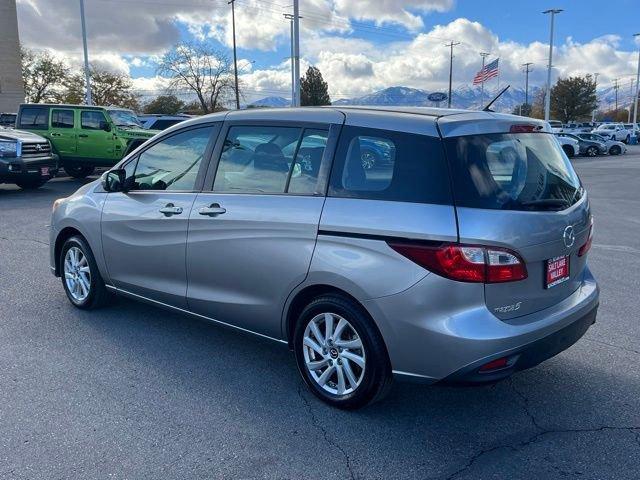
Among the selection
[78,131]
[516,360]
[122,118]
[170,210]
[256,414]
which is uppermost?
[122,118]

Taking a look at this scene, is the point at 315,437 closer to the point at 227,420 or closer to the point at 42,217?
the point at 227,420

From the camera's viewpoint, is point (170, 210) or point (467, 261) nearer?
point (467, 261)

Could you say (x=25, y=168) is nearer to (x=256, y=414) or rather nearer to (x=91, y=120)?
(x=91, y=120)

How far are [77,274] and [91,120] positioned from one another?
470 inches

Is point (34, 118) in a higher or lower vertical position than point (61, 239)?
higher

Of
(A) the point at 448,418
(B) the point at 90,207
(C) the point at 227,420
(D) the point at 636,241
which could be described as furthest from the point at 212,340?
(D) the point at 636,241

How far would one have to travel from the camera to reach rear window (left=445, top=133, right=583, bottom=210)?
3109 mm

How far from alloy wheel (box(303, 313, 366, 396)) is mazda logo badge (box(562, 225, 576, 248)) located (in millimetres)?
1306

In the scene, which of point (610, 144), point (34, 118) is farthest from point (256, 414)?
point (610, 144)

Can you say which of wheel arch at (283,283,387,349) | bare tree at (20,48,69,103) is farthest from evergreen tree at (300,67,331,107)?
wheel arch at (283,283,387,349)

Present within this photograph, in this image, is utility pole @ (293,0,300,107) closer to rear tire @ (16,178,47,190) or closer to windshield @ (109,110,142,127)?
windshield @ (109,110,142,127)

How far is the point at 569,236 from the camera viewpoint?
134 inches

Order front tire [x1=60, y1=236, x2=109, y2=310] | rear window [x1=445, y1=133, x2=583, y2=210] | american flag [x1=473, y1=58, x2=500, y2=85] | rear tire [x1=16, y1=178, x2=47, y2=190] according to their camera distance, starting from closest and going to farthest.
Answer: rear window [x1=445, y1=133, x2=583, y2=210], front tire [x1=60, y1=236, x2=109, y2=310], rear tire [x1=16, y1=178, x2=47, y2=190], american flag [x1=473, y1=58, x2=500, y2=85]

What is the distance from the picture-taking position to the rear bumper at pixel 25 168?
13.1 metres
